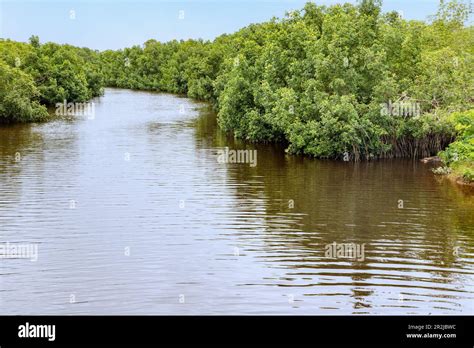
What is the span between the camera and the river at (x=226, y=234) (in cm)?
1748

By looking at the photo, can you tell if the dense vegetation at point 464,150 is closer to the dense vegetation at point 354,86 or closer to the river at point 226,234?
the river at point 226,234

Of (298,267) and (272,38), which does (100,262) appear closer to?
(298,267)

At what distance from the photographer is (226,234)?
24.0m

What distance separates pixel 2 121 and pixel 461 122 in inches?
1631

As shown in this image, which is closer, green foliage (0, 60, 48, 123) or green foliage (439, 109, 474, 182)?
green foliage (439, 109, 474, 182)

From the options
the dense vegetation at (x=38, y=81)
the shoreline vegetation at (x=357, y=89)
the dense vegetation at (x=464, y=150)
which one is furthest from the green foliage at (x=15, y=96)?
the dense vegetation at (x=464, y=150)

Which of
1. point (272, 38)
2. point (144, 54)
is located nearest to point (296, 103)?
point (272, 38)

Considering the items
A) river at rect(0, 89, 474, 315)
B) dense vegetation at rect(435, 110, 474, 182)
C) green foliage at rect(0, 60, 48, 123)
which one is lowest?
river at rect(0, 89, 474, 315)

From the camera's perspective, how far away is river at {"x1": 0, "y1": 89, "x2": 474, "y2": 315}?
1748 centimetres

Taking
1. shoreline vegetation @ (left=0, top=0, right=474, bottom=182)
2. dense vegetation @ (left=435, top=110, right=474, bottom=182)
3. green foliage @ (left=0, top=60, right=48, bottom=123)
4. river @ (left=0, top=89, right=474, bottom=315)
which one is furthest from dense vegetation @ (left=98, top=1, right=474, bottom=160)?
green foliage @ (left=0, top=60, right=48, bottom=123)

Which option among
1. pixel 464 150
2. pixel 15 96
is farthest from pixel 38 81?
pixel 464 150

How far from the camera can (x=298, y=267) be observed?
66.0 feet

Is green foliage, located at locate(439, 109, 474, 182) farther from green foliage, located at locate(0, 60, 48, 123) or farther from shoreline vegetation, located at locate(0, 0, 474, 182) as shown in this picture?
green foliage, located at locate(0, 60, 48, 123)

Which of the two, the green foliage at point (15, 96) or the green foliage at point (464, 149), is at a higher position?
the green foliage at point (15, 96)
